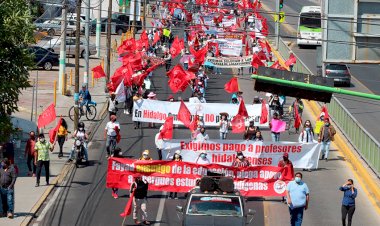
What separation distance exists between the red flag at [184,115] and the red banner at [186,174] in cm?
884

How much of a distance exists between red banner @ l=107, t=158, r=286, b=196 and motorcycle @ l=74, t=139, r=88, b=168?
5052mm

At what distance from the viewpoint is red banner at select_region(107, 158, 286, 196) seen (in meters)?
29.0

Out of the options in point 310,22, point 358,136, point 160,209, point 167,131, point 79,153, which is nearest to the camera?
point 160,209

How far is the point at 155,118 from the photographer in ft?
135

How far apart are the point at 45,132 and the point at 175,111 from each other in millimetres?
4888

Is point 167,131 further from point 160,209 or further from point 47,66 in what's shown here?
point 47,66

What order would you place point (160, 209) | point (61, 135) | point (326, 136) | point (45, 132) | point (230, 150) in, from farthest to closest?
point (45, 132) < point (326, 136) < point (61, 135) < point (230, 150) < point (160, 209)

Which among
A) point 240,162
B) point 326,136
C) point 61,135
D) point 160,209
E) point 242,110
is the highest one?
point 242,110

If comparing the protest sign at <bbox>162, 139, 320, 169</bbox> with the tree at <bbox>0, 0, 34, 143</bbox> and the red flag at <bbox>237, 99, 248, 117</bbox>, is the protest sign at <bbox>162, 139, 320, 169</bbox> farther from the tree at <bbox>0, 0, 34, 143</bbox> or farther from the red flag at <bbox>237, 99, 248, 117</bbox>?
the tree at <bbox>0, 0, 34, 143</bbox>

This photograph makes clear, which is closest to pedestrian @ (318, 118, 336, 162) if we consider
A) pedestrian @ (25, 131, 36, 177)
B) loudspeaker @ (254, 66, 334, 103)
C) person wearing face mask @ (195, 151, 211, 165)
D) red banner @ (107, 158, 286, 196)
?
person wearing face mask @ (195, 151, 211, 165)

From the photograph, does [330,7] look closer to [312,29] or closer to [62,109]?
[62,109]

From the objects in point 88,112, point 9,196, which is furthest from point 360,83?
point 9,196

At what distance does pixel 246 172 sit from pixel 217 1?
66314 millimetres

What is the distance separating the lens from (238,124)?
3931 cm
